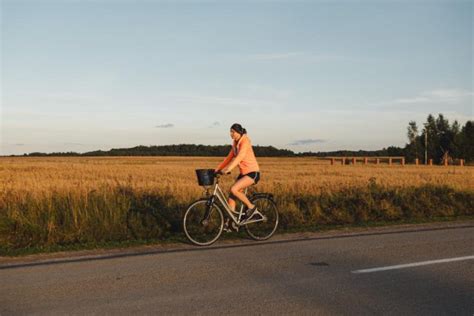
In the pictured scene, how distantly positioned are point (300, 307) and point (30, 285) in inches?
126

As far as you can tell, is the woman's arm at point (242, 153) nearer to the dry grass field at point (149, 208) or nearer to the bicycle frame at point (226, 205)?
the bicycle frame at point (226, 205)

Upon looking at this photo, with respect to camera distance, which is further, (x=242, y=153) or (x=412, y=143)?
(x=412, y=143)

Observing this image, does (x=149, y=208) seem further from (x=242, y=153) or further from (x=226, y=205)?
(x=242, y=153)

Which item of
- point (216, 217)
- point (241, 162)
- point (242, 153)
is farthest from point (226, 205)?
point (242, 153)

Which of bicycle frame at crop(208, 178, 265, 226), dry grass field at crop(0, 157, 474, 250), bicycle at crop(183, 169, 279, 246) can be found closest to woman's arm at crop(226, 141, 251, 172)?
bicycle at crop(183, 169, 279, 246)

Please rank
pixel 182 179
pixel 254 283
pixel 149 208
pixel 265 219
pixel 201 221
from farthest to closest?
pixel 182 179 → pixel 149 208 → pixel 265 219 → pixel 201 221 → pixel 254 283

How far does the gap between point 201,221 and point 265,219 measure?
1300mm

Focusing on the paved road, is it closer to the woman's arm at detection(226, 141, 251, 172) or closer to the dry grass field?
the woman's arm at detection(226, 141, 251, 172)

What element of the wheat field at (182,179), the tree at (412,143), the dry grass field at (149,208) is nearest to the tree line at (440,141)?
the tree at (412,143)

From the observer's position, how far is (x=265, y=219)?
1080 cm

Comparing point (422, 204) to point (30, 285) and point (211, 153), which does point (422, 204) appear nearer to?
point (30, 285)

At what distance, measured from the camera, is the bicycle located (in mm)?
10000

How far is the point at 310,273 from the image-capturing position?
737 cm

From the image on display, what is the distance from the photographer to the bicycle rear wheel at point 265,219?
428 inches
